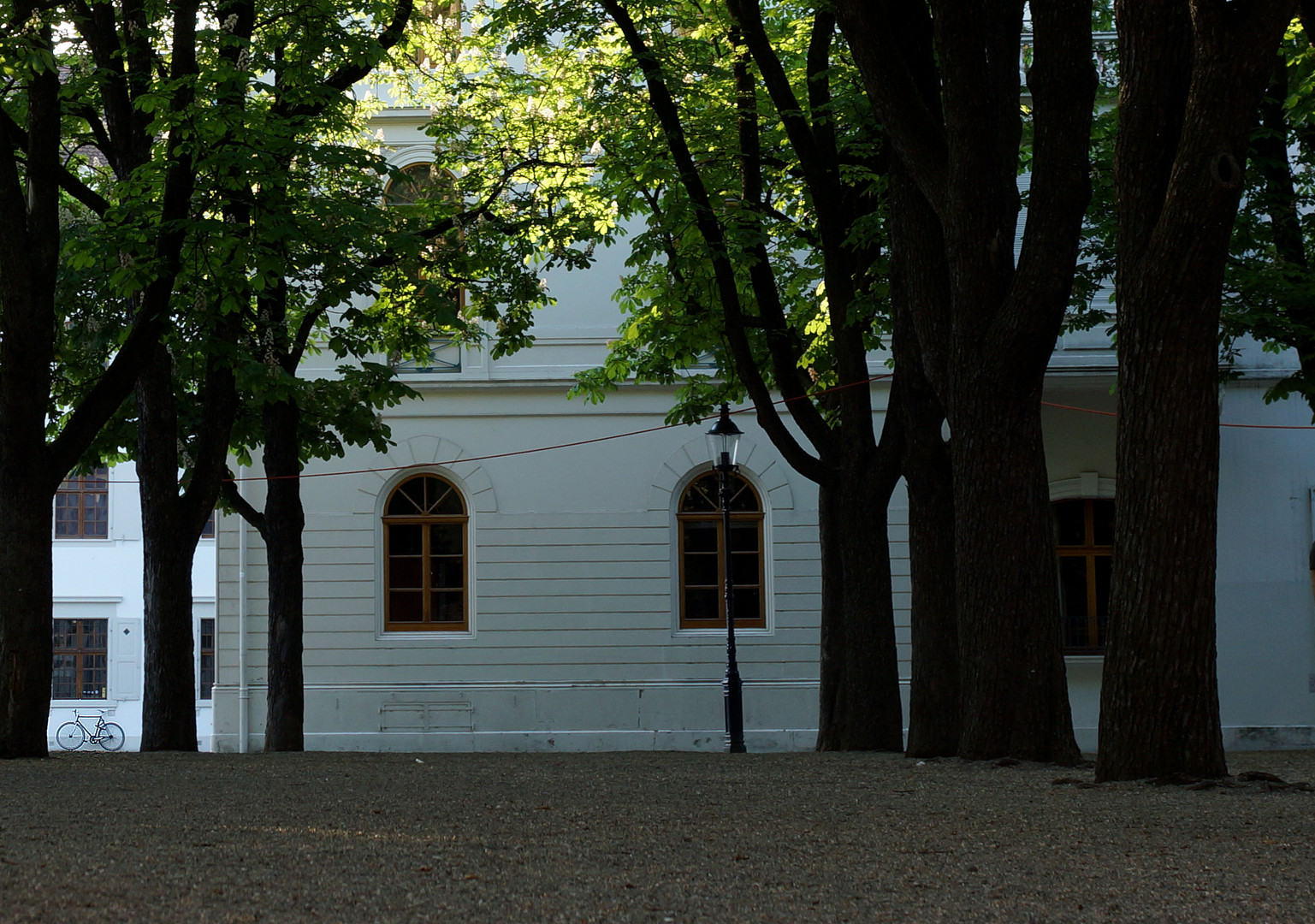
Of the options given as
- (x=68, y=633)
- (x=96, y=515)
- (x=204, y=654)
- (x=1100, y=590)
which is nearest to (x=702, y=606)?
(x=1100, y=590)

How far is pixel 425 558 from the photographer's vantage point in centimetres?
2161

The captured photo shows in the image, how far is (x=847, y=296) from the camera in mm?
13344

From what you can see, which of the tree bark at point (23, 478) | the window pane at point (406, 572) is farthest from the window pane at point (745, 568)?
the tree bark at point (23, 478)

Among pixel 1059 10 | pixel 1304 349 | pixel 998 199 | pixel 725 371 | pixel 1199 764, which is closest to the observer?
pixel 1199 764

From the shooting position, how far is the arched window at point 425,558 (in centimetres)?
2153

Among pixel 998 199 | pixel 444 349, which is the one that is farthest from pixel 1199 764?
pixel 444 349

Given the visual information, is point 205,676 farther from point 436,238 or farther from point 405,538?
point 436,238

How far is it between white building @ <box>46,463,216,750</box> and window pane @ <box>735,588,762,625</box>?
15.8m

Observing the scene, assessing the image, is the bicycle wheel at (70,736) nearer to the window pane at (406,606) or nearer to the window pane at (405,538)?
Answer: the window pane at (406,606)

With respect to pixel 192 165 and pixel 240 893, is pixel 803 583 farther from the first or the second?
pixel 240 893

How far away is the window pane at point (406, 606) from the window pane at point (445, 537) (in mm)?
730

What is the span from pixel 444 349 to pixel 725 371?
21.6ft

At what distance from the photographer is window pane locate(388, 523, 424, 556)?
71.2 feet

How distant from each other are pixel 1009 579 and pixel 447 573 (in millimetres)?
13643
